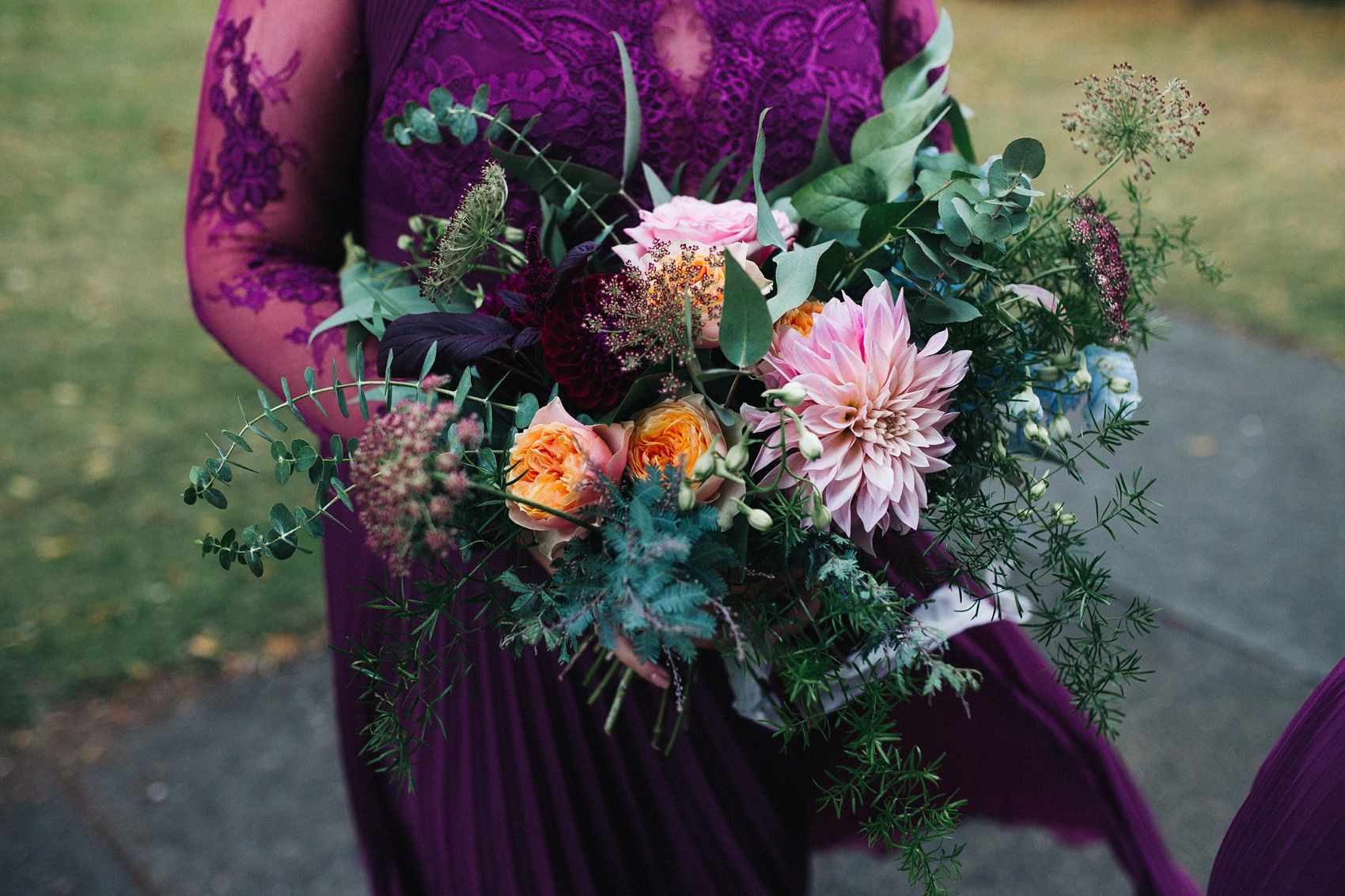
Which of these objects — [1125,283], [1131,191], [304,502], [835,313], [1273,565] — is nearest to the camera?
[835,313]

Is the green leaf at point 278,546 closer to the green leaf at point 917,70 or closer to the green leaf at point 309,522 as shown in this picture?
the green leaf at point 309,522

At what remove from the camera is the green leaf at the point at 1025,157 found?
3.47 ft

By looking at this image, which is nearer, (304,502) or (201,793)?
(201,793)

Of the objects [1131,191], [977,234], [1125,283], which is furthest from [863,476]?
[1131,191]

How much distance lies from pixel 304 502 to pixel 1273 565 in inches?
132

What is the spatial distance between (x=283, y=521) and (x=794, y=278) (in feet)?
1.98

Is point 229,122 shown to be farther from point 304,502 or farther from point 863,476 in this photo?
point 304,502

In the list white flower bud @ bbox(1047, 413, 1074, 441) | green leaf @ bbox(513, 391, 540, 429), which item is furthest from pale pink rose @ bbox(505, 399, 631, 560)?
white flower bud @ bbox(1047, 413, 1074, 441)

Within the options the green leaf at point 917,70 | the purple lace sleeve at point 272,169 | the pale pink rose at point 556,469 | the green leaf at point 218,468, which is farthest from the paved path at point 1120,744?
the green leaf at point 218,468

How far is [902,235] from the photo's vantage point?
1157 mm

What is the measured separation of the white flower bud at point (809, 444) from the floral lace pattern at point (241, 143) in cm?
96

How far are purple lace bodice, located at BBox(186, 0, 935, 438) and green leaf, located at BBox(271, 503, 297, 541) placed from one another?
1.37 ft

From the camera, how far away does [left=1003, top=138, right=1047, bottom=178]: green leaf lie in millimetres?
1058

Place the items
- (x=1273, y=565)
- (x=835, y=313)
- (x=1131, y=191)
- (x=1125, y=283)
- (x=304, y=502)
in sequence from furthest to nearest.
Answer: (x=304, y=502), (x=1273, y=565), (x=1131, y=191), (x=1125, y=283), (x=835, y=313)
